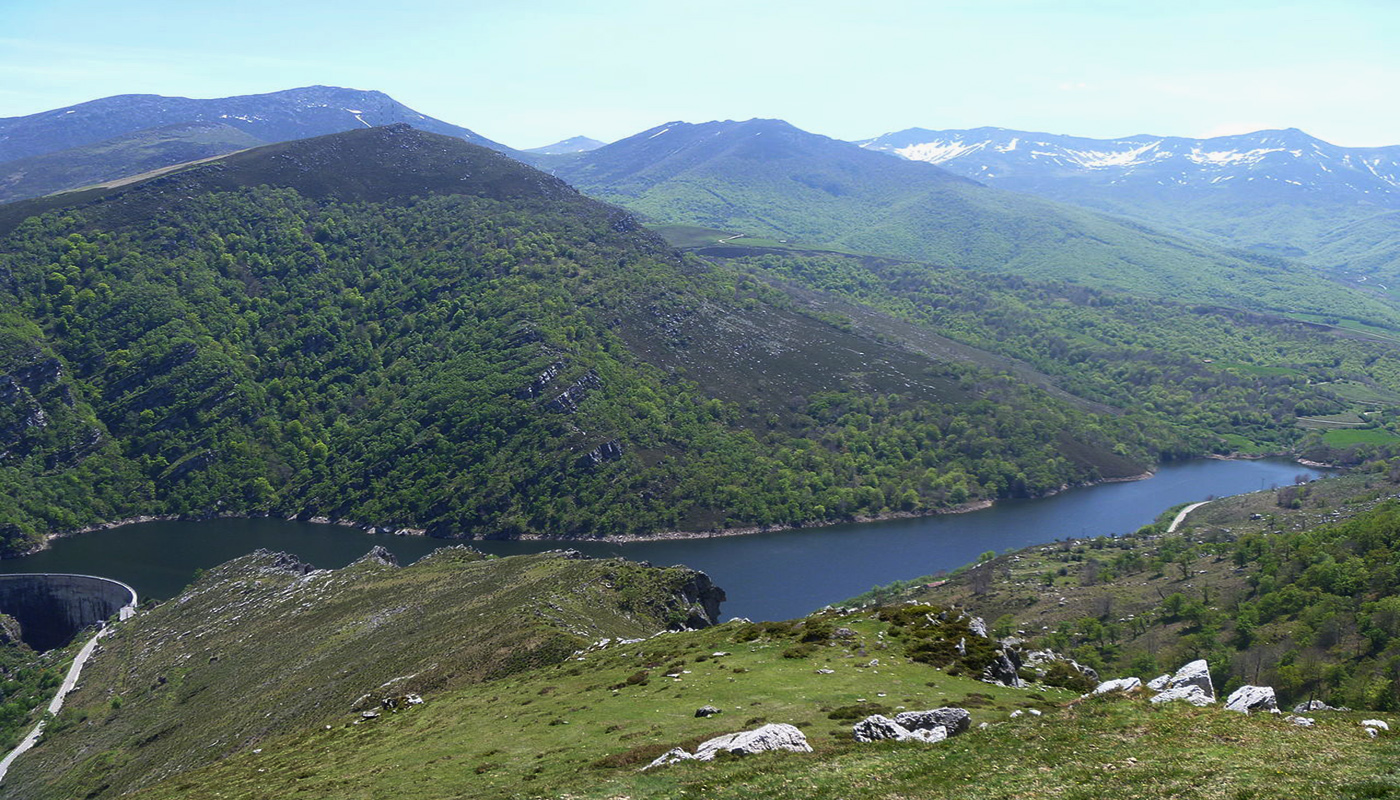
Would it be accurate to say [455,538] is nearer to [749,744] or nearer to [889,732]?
[749,744]

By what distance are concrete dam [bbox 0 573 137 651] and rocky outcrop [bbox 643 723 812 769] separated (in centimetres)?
12728

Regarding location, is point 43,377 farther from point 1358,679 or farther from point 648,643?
point 1358,679

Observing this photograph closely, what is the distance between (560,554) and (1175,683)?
84380mm

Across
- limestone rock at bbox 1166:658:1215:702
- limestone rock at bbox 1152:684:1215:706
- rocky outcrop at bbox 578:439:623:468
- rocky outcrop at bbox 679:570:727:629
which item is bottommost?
rocky outcrop at bbox 578:439:623:468

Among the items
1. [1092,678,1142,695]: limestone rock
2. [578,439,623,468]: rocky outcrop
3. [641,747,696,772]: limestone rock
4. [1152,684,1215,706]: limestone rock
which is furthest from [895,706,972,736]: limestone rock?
[578,439,623,468]: rocky outcrop

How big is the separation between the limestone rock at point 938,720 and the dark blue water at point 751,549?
9425 centimetres

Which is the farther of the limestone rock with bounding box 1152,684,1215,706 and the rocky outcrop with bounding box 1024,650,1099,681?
the rocky outcrop with bounding box 1024,650,1099,681

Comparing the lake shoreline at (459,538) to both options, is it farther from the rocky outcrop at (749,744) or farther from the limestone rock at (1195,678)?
the rocky outcrop at (749,744)

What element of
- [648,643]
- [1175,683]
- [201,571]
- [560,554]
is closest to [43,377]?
[201,571]

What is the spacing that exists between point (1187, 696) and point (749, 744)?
16.1 metres

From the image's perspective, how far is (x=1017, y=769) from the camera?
2666cm

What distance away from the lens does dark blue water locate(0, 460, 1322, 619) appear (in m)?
143

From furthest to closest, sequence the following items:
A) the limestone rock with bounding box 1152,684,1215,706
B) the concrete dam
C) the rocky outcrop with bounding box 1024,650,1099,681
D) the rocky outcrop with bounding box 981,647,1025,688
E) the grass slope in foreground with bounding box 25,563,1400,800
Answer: the concrete dam → the rocky outcrop with bounding box 1024,650,1099,681 → the rocky outcrop with bounding box 981,647,1025,688 → the limestone rock with bounding box 1152,684,1215,706 → the grass slope in foreground with bounding box 25,563,1400,800

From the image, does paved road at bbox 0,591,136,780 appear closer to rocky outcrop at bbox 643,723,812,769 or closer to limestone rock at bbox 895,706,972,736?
rocky outcrop at bbox 643,723,812,769
